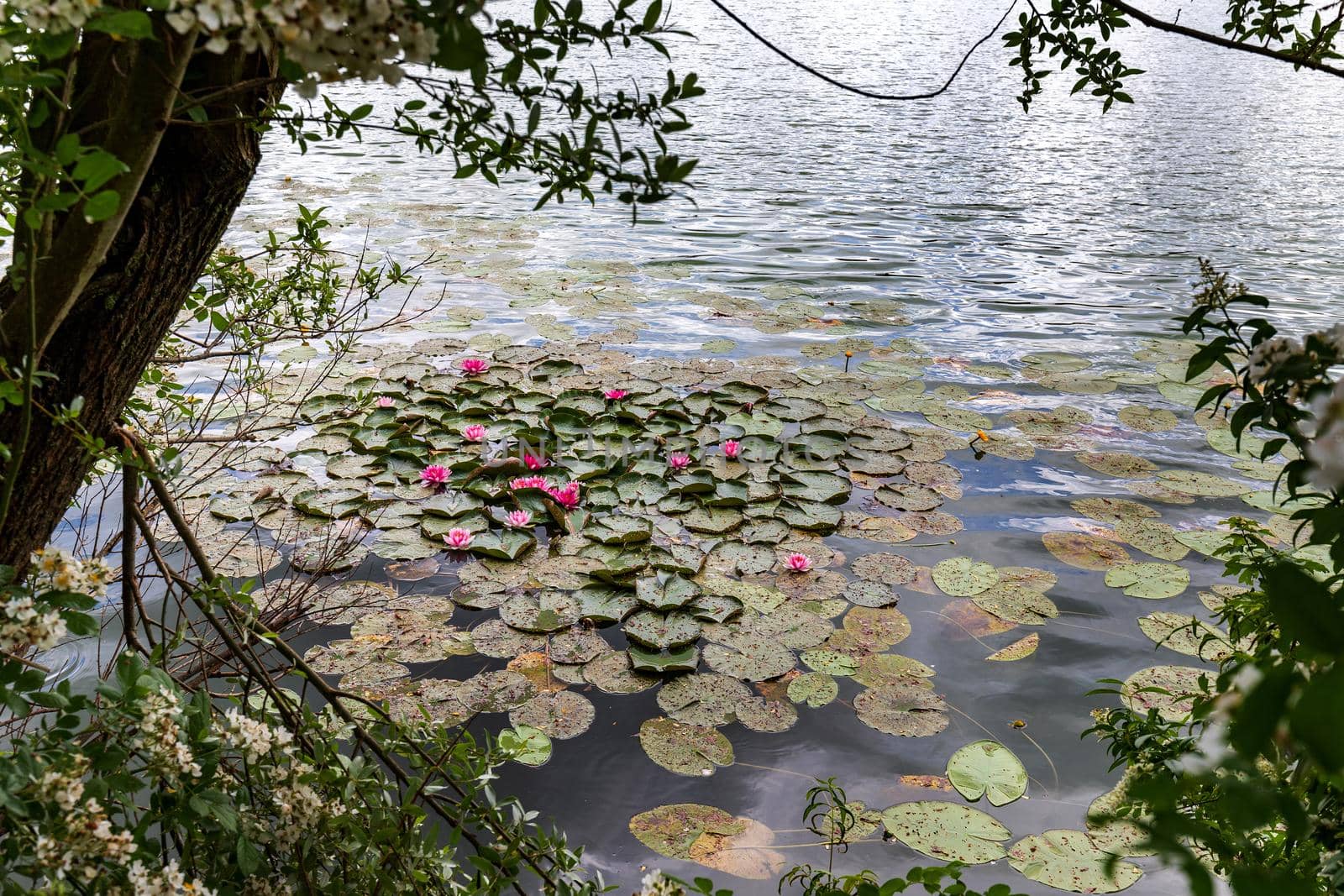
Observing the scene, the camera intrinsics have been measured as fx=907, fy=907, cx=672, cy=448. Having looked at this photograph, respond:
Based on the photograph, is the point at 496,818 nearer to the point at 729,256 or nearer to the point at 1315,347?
the point at 1315,347

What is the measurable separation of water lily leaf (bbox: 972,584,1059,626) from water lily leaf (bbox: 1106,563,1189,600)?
215 millimetres

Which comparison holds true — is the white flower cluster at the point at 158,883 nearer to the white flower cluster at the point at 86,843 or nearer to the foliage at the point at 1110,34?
the white flower cluster at the point at 86,843

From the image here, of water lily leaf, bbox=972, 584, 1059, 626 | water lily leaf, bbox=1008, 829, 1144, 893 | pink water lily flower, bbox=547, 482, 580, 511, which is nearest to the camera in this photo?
water lily leaf, bbox=1008, 829, 1144, 893

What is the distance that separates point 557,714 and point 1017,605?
3.77 ft

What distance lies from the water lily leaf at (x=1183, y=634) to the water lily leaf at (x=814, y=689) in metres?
0.73

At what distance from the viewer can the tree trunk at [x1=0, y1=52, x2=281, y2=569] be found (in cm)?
90

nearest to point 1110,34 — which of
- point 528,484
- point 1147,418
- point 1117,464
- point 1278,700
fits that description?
point 1278,700

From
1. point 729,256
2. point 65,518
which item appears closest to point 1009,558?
point 65,518

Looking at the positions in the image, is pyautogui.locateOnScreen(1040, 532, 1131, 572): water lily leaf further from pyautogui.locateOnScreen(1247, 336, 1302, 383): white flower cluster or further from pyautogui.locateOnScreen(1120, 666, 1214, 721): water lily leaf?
pyautogui.locateOnScreen(1247, 336, 1302, 383): white flower cluster

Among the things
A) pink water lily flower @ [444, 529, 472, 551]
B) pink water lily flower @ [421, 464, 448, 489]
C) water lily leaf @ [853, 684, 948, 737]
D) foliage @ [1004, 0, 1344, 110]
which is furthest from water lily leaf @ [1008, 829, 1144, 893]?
pink water lily flower @ [421, 464, 448, 489]

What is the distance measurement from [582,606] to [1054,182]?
19.1 feet

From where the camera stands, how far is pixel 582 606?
214cm

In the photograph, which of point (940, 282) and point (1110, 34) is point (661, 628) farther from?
point (940, 282)

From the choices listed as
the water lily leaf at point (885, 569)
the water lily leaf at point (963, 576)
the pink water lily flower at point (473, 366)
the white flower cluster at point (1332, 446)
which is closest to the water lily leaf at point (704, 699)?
the water lily leaf at point (885, 569)
